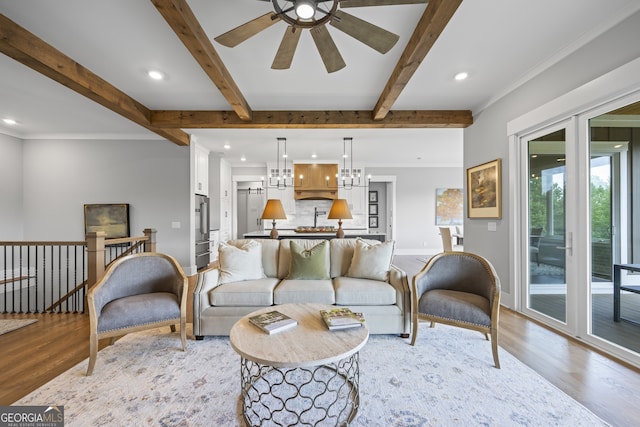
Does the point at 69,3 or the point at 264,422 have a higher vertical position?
the point at 69,3

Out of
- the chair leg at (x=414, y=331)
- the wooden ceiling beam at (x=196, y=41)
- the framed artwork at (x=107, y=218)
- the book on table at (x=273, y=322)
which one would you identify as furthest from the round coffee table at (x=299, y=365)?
the framed artwork at (x=107, y=218)

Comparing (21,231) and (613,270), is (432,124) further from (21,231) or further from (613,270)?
(21,231)

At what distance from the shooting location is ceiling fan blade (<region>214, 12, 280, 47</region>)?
1616 mm

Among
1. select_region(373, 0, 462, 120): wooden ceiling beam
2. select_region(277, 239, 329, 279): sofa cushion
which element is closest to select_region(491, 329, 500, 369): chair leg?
select_region(277, 239, 329, 279): sofa cushion

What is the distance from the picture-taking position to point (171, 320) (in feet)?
7.24

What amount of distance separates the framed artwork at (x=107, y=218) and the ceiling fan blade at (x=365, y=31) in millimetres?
5139

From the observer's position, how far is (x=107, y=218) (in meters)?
4.94

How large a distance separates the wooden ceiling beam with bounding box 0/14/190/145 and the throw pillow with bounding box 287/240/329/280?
2.79m

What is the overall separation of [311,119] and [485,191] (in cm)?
268

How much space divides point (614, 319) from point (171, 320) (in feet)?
12.6

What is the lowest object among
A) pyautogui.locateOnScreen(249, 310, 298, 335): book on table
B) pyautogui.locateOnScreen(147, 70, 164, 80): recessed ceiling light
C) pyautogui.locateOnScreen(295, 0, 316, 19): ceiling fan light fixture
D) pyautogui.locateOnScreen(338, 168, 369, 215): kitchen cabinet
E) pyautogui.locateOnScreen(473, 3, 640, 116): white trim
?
pyautogui.locateOnScreen(249, 310, 298, 335): book on table

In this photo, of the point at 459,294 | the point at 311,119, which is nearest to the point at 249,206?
the point at 311,119

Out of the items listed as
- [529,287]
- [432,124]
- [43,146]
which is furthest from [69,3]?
[529,287]

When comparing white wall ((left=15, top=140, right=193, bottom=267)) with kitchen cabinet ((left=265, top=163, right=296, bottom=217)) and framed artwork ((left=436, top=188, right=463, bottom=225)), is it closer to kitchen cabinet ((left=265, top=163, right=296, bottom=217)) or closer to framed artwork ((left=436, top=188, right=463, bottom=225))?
kitchen cabinet ((left=265, top=163, right=296, bottom=217))
